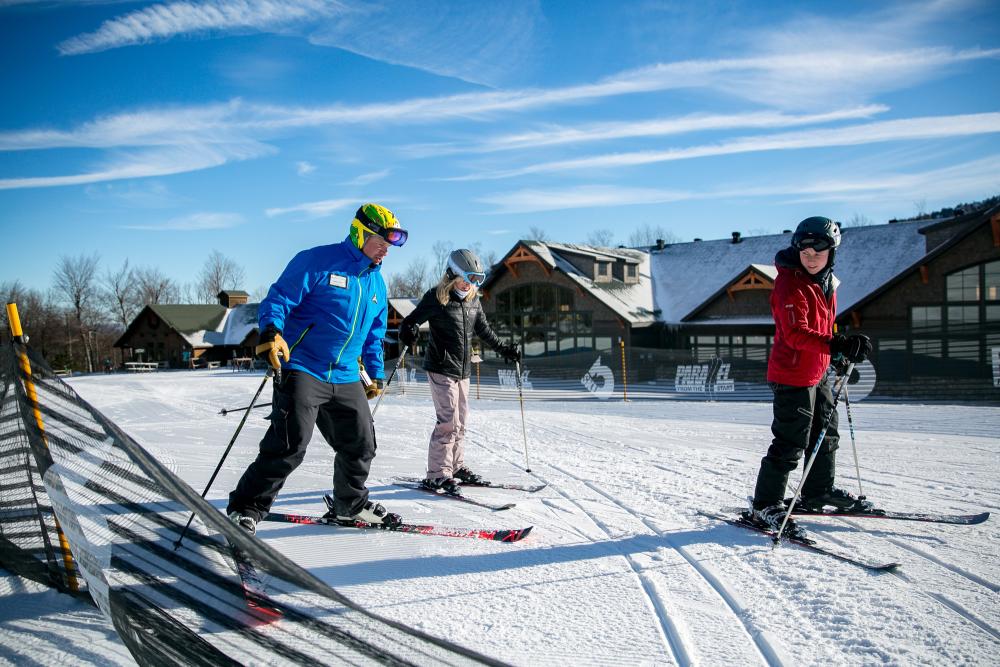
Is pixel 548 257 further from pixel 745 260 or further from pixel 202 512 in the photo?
pixel 202 512

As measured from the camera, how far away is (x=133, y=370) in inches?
1583

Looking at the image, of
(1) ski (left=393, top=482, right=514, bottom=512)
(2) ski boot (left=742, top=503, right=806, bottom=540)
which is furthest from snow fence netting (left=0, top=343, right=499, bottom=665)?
(2) ski boot (left=742, top=503, right=806, bottom=540)

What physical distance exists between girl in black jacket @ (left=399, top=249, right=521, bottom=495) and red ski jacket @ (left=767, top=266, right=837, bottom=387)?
90.7 inches

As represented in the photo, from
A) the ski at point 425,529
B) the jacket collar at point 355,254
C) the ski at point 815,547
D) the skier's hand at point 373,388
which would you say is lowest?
the ski at point 815,547

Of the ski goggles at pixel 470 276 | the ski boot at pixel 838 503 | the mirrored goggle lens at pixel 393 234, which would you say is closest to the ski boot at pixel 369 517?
the mirrored goggle lens at pixel 393 234

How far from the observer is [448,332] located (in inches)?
205

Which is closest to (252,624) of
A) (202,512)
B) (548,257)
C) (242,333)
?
(202,512)

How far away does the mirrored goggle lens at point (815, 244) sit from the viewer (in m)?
3.73

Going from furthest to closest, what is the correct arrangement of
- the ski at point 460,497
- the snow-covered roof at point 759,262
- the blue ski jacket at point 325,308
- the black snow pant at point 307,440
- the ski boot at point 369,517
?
the snow-covered roof at point 759,262 → the ski at point 460,497 → the ski boot at point 369,517 → the blue ski jacket at point 325,308 → the black snow pant at point 307,440

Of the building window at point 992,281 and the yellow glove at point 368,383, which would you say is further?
the building window at point 992,281

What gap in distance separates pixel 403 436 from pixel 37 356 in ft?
18.0

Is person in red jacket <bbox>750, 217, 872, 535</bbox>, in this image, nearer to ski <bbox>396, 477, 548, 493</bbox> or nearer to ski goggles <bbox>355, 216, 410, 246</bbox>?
ski <bbox>396, 477, 548, 493</bbox>

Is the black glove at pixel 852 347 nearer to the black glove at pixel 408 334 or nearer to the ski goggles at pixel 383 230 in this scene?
the ski goggles at pixel 383 230

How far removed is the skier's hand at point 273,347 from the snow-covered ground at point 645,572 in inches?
42.4
